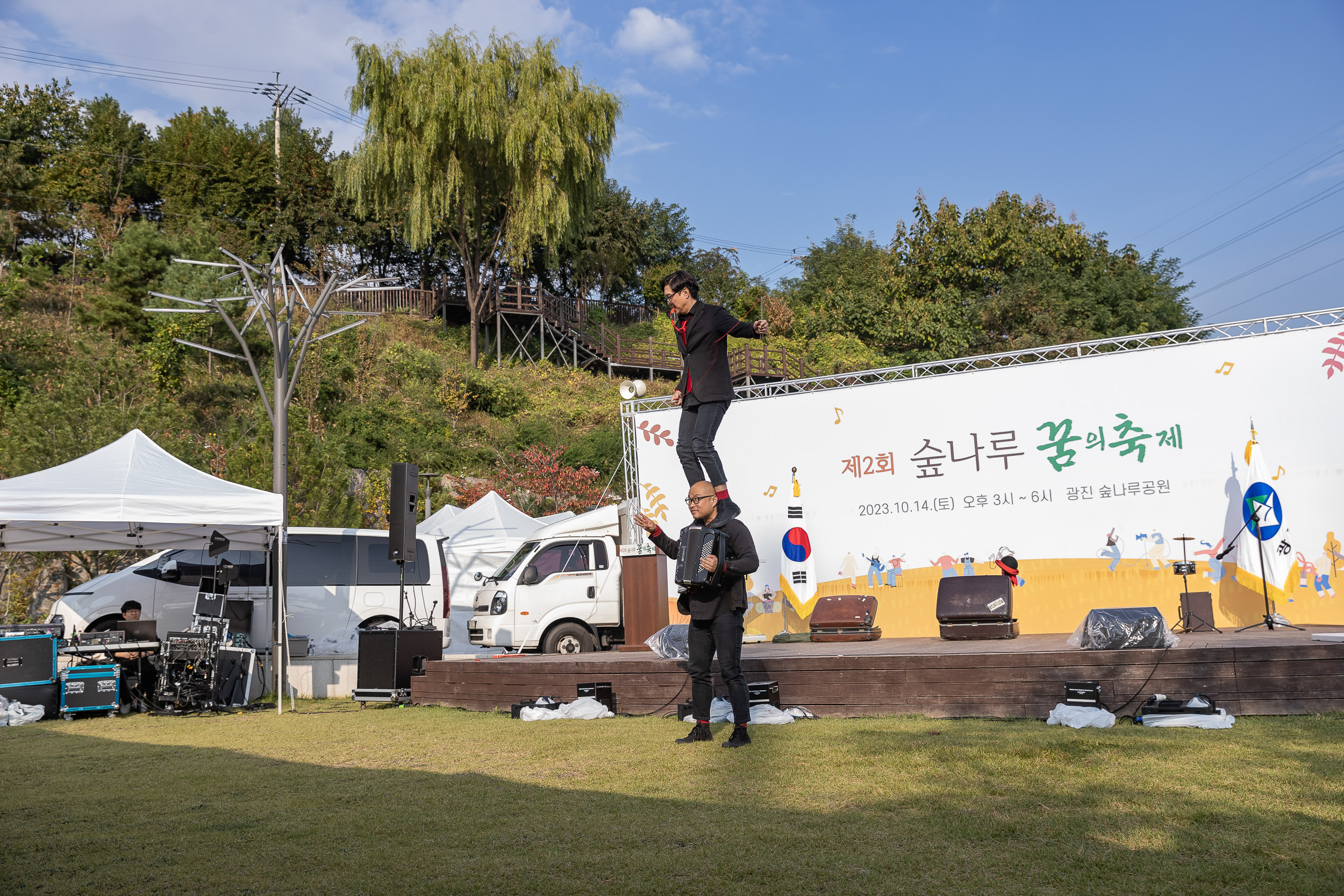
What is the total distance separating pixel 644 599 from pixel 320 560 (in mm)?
5666

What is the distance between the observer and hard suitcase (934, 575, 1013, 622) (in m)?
8.64

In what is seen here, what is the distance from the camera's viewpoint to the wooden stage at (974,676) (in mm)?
5691

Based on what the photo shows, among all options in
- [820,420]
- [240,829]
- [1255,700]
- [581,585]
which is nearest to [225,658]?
[581,585]

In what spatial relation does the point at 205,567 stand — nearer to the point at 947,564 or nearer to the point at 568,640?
the point at 568,640

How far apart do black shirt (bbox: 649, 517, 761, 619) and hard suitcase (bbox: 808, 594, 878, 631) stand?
467 centimetres

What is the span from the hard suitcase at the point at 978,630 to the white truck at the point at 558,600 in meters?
4.04

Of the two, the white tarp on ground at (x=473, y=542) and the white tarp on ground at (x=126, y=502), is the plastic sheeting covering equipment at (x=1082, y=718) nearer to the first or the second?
the white tarp on ground at (x=126, y=502)

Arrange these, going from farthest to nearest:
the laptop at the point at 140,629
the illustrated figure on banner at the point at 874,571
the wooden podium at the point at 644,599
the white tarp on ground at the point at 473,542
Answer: the white tarp on ground at the point at 473,542 → the illustrated figure on banner at the point at 874,571 → the laptop at the point at 140,629 → the wooden podium at the point at 644,599

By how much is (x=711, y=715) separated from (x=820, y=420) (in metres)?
6.24

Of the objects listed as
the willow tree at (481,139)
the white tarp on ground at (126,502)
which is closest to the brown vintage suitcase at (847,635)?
the white tarp on ground at (126,502)

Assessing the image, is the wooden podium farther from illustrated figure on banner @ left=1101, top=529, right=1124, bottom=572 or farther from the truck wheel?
illustrated figure on banner @ left=1101, top=529, right=1124, bottom=572

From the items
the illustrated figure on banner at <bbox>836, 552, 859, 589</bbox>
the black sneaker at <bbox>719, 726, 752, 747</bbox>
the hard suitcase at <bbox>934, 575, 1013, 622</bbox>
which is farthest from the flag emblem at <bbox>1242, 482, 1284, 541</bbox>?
the black sneaker at <bbox>719, 726, 752, 747</bbox>

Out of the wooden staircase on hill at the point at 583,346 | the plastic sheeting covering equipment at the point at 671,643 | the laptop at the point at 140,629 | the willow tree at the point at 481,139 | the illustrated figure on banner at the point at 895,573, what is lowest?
the plastic sheeting covering equipment at the point at 671,643

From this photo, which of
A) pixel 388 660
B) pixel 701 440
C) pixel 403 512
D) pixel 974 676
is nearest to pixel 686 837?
pixel 701 440
